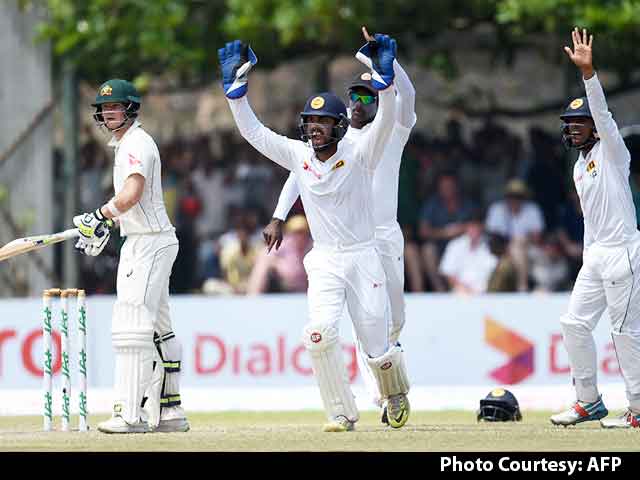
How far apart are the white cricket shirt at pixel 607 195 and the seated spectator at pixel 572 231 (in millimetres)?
5706

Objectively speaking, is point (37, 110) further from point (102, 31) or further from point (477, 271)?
point (477, 271)

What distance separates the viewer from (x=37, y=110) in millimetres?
15945

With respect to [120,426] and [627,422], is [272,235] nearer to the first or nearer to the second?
[120,426]

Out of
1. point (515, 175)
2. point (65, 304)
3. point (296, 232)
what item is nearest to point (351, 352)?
point (296, 232)

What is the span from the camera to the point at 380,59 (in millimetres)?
8922

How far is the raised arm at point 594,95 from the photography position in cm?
912

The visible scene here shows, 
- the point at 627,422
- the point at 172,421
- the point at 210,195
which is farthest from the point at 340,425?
the point at 210,195

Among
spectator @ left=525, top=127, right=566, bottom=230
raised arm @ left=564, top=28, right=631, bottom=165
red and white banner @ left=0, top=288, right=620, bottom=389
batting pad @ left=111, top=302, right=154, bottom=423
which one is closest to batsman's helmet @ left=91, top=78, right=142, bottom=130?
batting pad @ left=111, top=302, right=154, bottom=423

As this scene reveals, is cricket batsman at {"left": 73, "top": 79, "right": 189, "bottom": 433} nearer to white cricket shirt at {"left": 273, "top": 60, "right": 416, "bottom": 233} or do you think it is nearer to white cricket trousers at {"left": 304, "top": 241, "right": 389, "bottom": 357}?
white cricket trousers at {"left": 304, "top": 241, "right": 389, "bottom": 357}

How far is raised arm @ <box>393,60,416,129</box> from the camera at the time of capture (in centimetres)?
1005

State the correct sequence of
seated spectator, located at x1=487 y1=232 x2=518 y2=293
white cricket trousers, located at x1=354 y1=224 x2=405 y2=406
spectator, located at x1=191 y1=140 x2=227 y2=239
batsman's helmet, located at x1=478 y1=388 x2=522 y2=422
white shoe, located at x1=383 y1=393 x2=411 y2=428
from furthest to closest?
spectator, located at x1=191 y1=140 x2=227 y2=239
seated spectator, located at x1=487 y1=232 x2=518 y2=293
batsman's helmet, located at x1=478 y1=388 x2=522 y2=422
white cricket trousers, located at x1=354 y1=224 x2=405 y2=406
white shoe, located at x1=383 y1=393 x2=411 y2=428

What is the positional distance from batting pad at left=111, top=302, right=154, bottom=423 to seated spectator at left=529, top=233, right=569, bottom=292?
6.83 m

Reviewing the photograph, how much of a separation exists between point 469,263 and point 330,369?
19.9 feet
